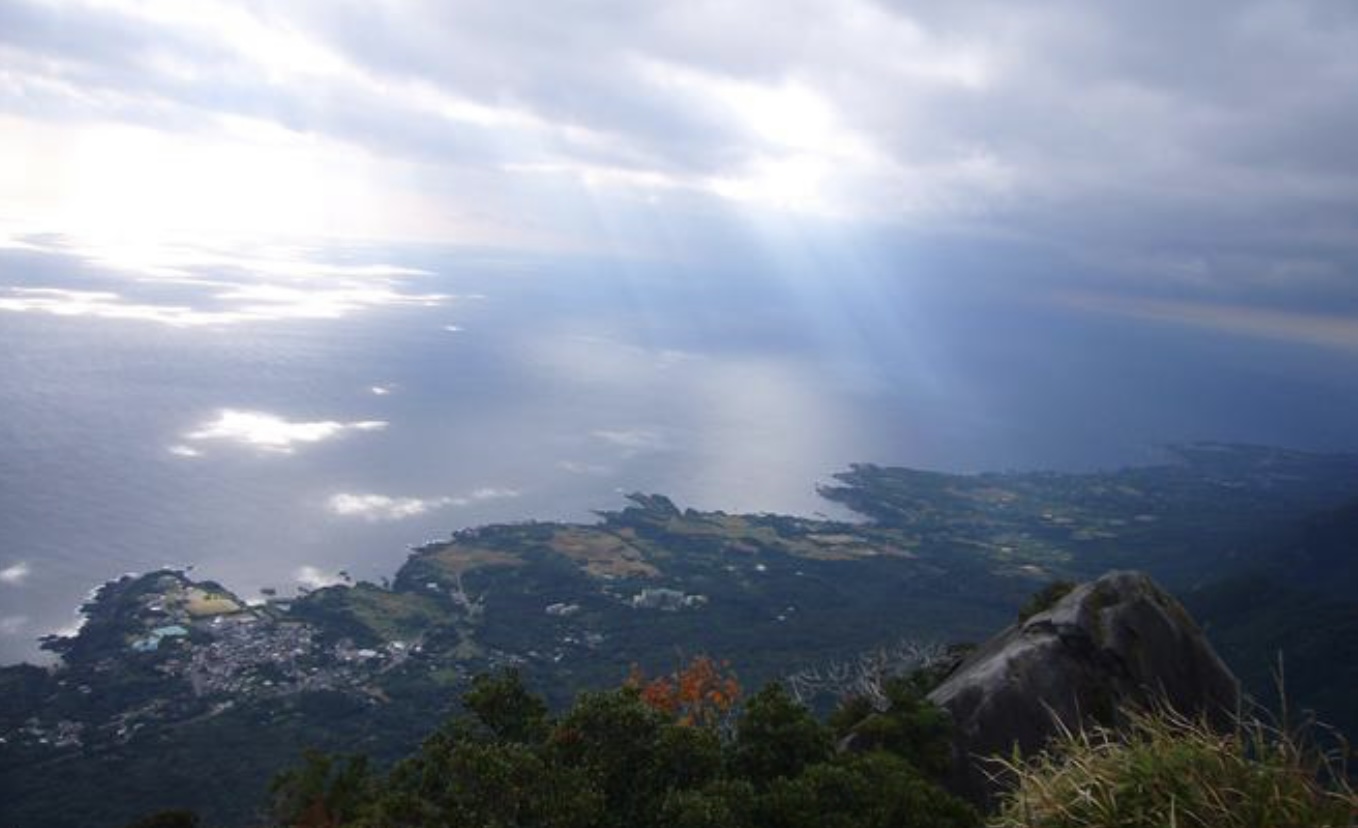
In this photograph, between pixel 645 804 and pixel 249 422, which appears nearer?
pixel 645 804

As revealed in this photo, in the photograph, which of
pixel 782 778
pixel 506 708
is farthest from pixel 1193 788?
pixel 506 708

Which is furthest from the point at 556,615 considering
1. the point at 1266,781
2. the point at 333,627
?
the point at 1266,781

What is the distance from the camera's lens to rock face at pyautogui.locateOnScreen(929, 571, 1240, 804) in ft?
55.9

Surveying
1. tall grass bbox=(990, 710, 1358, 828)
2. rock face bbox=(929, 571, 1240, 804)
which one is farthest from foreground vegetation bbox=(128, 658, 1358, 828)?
rock face bbox=(929, 571, 1240, 804)

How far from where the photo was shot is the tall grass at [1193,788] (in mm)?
4695

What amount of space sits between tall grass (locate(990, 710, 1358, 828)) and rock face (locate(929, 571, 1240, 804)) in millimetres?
12198

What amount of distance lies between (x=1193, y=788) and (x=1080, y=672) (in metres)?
14.9

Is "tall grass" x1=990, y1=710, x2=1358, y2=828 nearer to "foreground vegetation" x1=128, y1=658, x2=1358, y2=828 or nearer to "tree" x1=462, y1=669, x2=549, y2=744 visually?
"foreground vegetation" x1=128, y1=658, x2=1358, y2=828

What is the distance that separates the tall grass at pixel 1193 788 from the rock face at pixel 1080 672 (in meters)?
12.2

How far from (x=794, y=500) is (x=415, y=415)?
75.4 metres

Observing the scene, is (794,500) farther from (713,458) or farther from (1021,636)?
(1021,636)

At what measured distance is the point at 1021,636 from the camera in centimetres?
1920

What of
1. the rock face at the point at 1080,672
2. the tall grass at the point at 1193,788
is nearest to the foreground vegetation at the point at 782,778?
the tall grass at the point at 1193,788

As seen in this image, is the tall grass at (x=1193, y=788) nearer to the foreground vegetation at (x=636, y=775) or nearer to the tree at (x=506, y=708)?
the foreground vegetation at (x=636, y=775)
